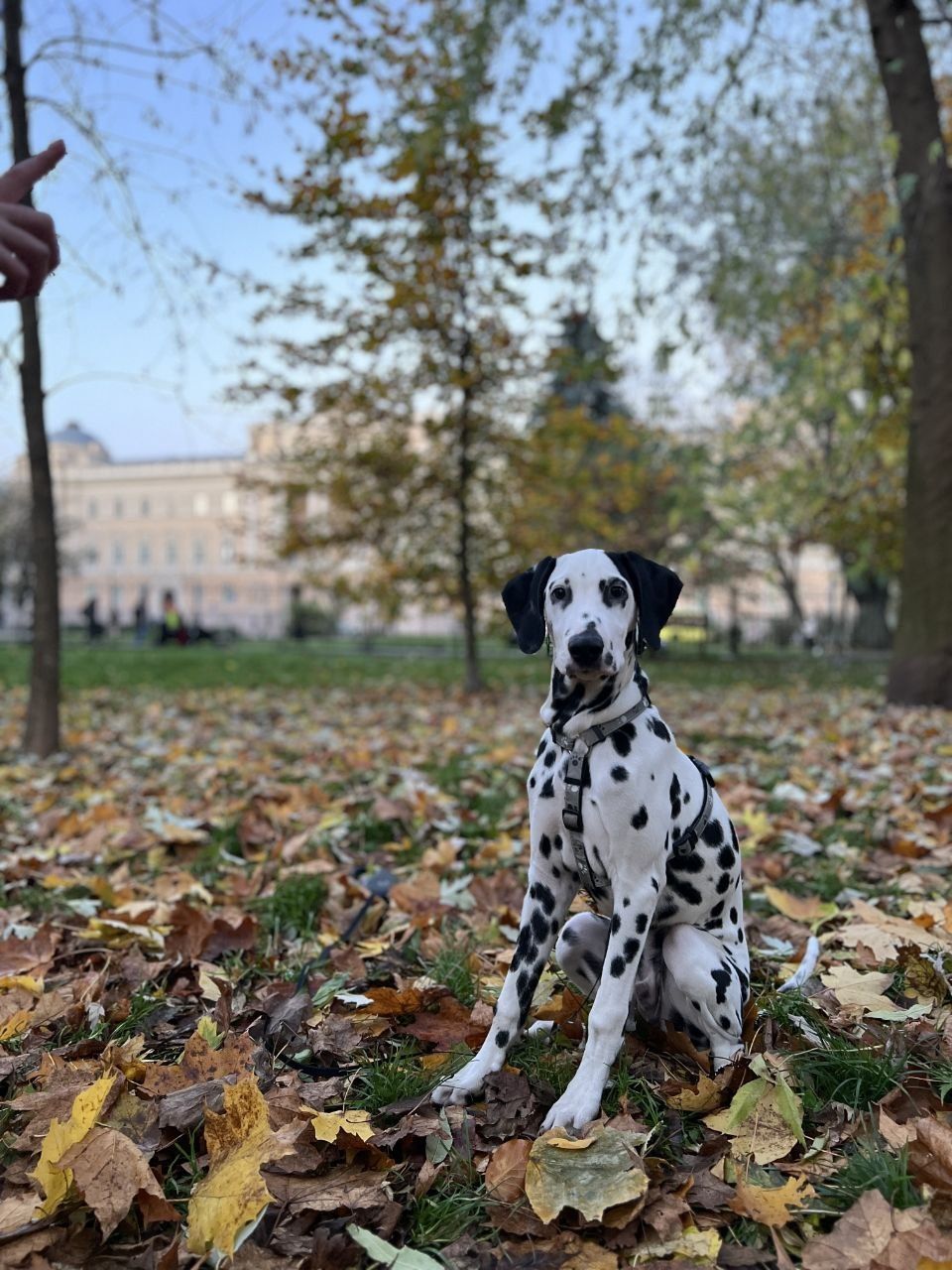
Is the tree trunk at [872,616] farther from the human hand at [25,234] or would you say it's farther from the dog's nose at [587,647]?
Answer: the human hand at [25,234]

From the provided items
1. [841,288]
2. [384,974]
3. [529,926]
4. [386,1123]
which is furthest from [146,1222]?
[841,288]

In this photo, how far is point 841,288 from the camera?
12.1 metres

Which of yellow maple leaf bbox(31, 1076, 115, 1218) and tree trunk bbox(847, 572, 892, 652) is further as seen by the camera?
tree trunk bbox(847, 572, 892, 652)

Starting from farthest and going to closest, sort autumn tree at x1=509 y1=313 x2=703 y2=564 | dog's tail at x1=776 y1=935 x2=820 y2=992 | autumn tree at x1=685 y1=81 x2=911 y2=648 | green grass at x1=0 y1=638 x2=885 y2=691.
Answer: green grass at x1=0 y1=638 x2=885 y2=691 < autumn tree at x1=509 y1=313 x2=703 y2=564 < autumn tree at x1=685 y1=81 x2=911 y2=648 < dog's tail at x1=776 y1=935 x2=820 y2=992

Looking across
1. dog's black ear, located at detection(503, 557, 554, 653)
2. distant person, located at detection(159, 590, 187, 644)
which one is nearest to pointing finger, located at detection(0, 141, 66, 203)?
dog's black ear, located at detection(503, 557, 554, 653)

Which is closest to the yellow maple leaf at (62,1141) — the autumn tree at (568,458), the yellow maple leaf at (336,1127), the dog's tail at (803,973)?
the yellow maple leaf at (336,1127)

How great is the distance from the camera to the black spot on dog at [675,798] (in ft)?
7.83

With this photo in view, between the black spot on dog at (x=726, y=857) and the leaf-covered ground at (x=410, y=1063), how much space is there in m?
0.45

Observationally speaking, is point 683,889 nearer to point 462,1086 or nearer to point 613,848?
point 613,848

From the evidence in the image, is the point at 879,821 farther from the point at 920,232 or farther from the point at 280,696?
the point at 280,696

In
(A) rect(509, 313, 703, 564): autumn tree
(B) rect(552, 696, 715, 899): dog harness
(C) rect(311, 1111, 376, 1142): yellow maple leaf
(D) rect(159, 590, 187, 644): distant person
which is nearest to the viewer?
(C) rect(311, 1111, 376, 1142): yellow maple leaf

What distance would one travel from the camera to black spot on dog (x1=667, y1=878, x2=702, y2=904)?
2.46 meters

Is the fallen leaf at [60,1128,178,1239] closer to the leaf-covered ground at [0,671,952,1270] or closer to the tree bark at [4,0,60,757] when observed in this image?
the leaf-covered ground at [0,671,952,1270]

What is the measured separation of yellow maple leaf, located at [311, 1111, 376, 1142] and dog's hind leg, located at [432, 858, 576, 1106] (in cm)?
25
